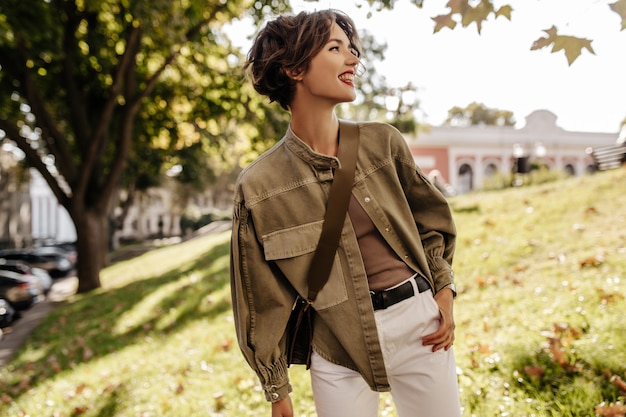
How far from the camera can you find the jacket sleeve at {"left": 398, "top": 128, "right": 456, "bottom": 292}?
2041 millimetres

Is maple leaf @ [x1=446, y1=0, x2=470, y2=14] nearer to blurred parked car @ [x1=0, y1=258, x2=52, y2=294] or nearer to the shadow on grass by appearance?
the shadow on grass

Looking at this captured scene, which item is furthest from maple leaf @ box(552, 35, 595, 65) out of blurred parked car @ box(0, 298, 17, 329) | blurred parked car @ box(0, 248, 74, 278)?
blurred parked car @ box(0, 248, 74, 278)

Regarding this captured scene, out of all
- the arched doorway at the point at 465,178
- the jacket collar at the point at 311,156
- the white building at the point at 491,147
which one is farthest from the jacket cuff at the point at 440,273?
the arched doorway at the point at 465,178

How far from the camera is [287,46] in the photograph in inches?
76.0

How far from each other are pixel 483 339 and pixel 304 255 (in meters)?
3.44

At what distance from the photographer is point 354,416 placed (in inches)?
72.9

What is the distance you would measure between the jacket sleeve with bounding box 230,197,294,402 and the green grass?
7.04 feet

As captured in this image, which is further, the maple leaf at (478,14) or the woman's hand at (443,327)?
the maple leaf at (478,14)

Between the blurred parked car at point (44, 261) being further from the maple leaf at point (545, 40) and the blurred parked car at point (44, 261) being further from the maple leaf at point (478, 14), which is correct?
the maple leaf at point (545, 40)

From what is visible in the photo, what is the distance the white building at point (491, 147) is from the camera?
43.2 metres

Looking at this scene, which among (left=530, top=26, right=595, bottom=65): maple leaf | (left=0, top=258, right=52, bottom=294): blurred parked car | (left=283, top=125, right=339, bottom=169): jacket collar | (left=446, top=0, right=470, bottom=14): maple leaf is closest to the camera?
(left=283, top=125, right=339, bottom=169): jacket collar

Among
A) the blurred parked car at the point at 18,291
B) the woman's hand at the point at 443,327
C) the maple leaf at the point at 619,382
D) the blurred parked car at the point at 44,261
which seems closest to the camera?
the woman's hand at the point at 443,327

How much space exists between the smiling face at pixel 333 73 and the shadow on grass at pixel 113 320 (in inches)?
251

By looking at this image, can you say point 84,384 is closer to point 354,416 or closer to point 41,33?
point 354,416
